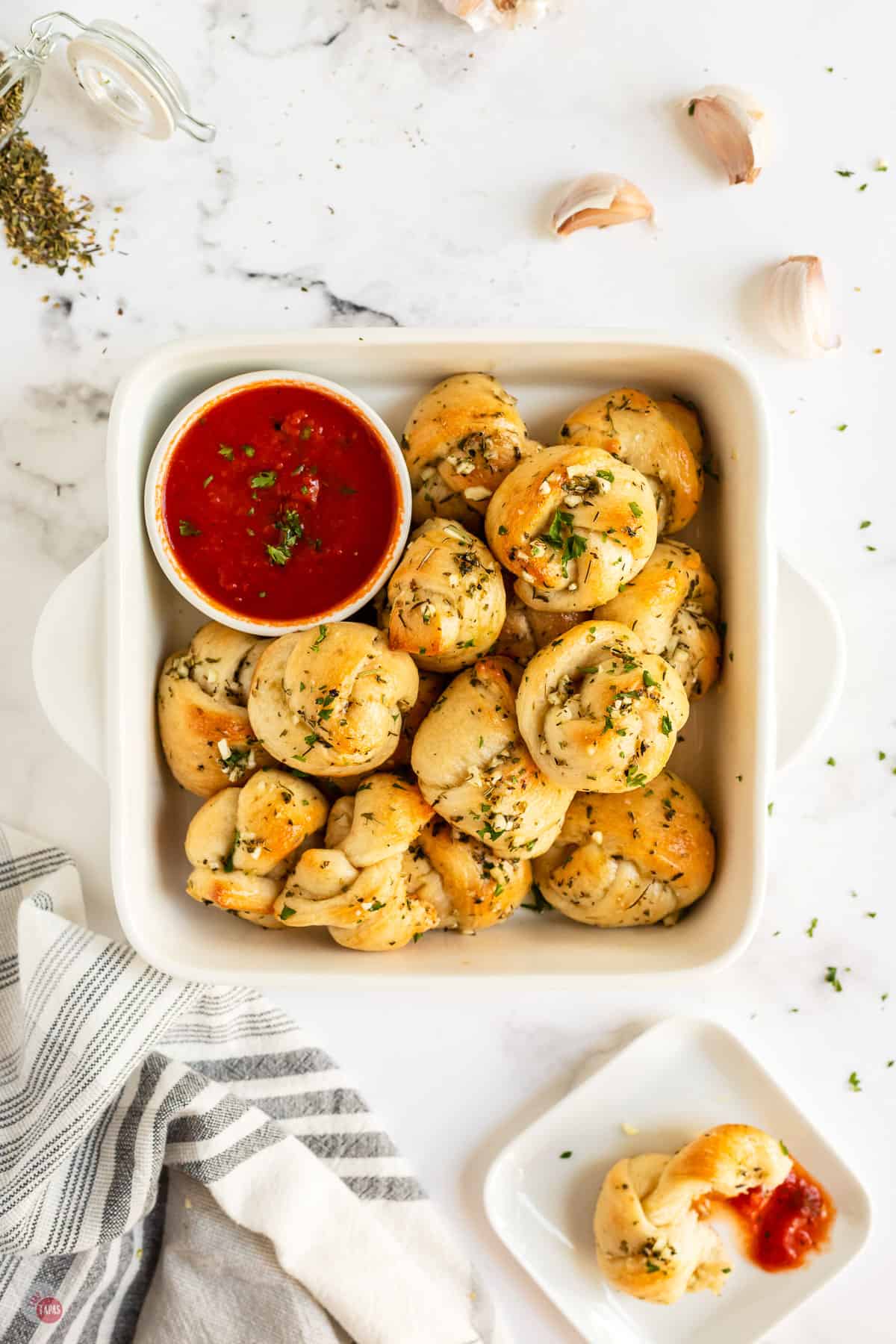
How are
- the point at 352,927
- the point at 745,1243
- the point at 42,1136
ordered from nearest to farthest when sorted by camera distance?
1. the point at 352,927
2. the point at 42,1136
3. the point at 745,1243

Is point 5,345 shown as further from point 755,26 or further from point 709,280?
point 755,26

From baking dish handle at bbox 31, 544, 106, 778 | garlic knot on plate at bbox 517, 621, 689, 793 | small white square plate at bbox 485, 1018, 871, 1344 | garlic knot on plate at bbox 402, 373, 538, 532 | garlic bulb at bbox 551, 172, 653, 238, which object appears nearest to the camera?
garlic knot on plate at bbox 517, 621, 689, 793

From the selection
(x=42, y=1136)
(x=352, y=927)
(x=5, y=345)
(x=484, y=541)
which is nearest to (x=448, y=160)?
(x=484, y=541)

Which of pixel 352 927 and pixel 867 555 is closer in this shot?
pixel 352 927

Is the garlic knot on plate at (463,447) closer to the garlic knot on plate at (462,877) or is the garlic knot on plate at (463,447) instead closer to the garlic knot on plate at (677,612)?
the garlic knot on plate at (677,612)

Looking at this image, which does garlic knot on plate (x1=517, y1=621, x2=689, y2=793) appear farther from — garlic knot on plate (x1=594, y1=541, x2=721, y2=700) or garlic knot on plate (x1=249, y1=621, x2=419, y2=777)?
garlic knot on plate (x1=249, y1=621, x2=419, y2=777)

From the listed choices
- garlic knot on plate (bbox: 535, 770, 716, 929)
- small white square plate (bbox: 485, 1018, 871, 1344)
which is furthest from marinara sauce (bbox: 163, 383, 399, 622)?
small white square plate (bbox: 485, 1018, 871, 1344)
